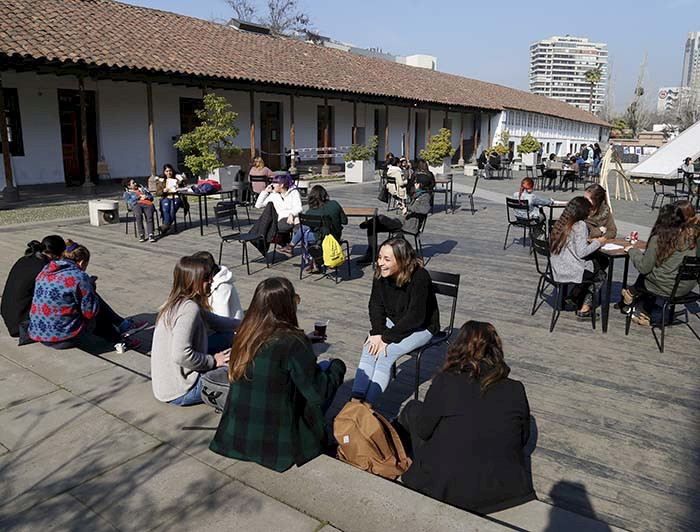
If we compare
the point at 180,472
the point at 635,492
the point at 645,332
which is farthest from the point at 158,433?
the point at 645,332

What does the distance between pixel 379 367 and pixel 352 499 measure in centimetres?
126

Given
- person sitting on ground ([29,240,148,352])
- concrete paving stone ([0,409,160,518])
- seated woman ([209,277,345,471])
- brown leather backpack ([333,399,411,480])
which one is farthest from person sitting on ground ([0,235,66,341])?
brown leather backpack ([333,399,411,480])

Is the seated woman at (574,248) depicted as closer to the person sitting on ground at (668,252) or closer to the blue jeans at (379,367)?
the person sitting on ground at (668,252)

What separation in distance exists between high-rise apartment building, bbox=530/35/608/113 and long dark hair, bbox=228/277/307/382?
185429mm

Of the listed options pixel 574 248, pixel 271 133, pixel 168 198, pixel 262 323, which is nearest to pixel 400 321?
pixel 262 323

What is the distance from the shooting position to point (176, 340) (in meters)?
3.49

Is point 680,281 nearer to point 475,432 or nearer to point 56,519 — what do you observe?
point 475,432

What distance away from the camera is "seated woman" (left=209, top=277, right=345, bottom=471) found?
2818 millimetres

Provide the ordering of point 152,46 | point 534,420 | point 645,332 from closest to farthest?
point 534,420
point 645,332
point 152,46

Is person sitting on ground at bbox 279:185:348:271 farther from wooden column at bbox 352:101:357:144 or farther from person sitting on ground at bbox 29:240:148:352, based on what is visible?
wooden column at bbox 352:101:357:144

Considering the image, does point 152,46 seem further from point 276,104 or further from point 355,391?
point 355,391

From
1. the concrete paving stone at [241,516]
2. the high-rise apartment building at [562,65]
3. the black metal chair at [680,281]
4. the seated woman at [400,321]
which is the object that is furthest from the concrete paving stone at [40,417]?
the high-rise apartment building at [562,65]

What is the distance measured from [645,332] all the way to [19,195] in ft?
47.8

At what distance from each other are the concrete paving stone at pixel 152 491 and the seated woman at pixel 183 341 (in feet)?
1.82
